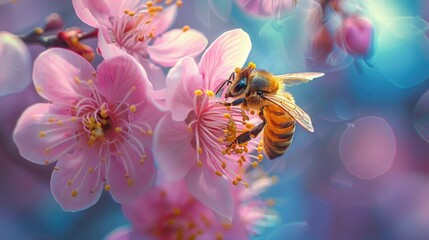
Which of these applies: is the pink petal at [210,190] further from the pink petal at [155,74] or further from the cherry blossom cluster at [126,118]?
the pink petal at [155,74]

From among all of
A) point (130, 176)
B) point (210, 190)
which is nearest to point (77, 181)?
point (130, 176)

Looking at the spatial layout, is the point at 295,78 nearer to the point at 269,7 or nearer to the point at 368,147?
the point at 269,7

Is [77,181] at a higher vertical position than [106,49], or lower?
lower

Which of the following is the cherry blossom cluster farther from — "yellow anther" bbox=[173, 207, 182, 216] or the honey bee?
"yellow anther" bbox=[173, 207, 182, 216]

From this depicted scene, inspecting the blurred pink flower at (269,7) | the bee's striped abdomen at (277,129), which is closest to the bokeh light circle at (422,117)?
the blurred pink flower at (269,7)

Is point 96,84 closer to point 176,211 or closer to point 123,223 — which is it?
point 176,211

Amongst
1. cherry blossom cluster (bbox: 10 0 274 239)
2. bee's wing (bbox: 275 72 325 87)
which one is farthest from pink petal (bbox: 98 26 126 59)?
bee's wing (bbox: 275 72 325 87)

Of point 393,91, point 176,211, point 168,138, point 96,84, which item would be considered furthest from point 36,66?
point 393,91
